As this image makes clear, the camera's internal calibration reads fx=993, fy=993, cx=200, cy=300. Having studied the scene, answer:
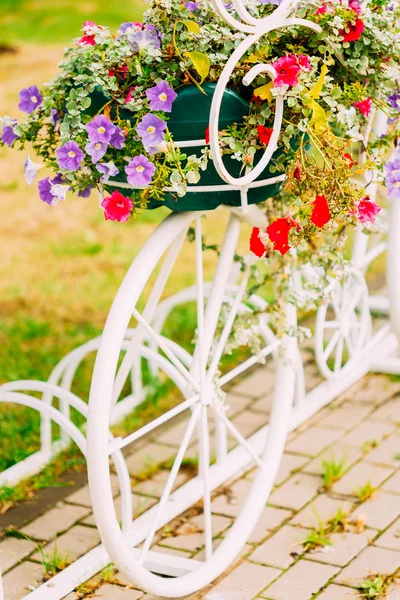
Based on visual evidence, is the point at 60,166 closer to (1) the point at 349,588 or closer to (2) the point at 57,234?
(1) the point at 349,588

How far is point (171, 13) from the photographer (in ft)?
6.73

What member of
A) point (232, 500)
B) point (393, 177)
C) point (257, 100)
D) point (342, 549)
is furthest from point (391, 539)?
point (257, 100)

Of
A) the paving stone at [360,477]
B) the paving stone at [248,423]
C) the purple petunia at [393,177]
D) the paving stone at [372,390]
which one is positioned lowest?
the paving stone at [360,477]

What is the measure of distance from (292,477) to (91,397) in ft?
3.84

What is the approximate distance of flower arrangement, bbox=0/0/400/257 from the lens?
2.01 meters

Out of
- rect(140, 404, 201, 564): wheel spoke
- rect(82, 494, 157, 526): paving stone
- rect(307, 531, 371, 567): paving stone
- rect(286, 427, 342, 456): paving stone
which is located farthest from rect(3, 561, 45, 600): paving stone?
rect(286, 427, 342, 456): paving stone

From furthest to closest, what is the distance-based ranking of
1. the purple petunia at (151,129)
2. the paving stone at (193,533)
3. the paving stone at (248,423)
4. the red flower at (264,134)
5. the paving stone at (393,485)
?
the paving stone at (248,423) → the paving stone at (393,485) → the paving stone at (193,533) → the red flower at (264,134) → the purple petunia at (151,129)

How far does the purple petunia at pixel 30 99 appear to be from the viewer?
222cm

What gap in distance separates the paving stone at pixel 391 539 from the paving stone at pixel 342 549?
35mm

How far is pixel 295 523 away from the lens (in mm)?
2801

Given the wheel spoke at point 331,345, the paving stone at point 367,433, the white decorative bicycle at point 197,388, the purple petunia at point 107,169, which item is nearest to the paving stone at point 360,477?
the paving stone at point 367,433

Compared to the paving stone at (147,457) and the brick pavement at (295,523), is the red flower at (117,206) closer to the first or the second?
the brick pavement at (295,523)

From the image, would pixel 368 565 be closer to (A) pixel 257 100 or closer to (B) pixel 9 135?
(A) pixel 257 100

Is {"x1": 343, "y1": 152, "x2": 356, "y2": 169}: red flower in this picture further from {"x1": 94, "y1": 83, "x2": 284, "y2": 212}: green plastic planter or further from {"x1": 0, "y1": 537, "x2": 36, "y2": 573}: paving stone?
{"x1": 0, "y1": 537, "x2": 36, "y2": 573}: paving stone
